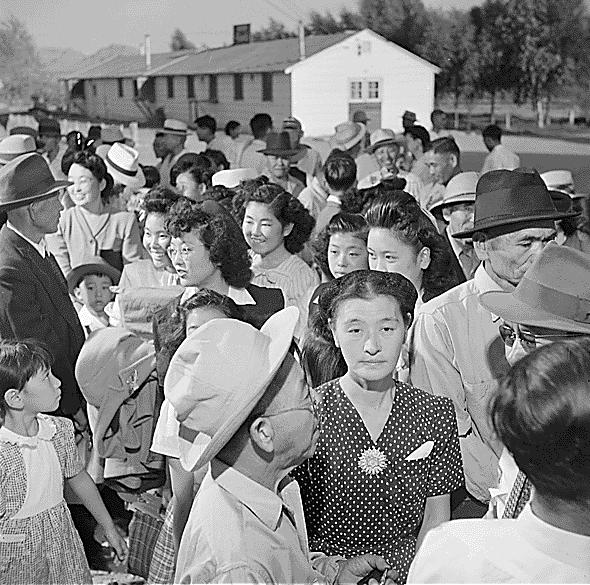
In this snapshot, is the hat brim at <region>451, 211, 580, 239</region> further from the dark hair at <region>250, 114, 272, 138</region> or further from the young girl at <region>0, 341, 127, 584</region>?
the dark hair at <region>250, 114, 272, 138</region>

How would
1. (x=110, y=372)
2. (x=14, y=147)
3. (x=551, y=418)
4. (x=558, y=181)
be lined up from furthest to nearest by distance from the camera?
(x=14, y=147)
(x=558, y=181)
(x=110, y=372)
(x=551, y=418)

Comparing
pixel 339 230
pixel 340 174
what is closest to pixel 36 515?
pixel 339 230

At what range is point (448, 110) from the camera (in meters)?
28.9

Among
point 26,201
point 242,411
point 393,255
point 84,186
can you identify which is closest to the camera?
point 242,411

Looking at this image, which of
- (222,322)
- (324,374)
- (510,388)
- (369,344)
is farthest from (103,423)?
(510,388)

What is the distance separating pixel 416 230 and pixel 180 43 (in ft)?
99.5

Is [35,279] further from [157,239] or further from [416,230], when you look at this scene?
[416,230]

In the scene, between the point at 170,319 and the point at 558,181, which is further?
the point at 558,181

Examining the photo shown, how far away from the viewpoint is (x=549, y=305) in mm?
2043

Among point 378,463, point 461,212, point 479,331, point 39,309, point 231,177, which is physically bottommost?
point 378,463

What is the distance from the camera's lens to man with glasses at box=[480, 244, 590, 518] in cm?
200

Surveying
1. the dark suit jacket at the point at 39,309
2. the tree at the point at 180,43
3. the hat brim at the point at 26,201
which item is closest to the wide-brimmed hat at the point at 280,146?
the hat brim at the point at 26,201

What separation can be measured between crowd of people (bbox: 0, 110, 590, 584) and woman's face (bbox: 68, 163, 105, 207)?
2.94ft

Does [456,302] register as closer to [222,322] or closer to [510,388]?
[222,322]
